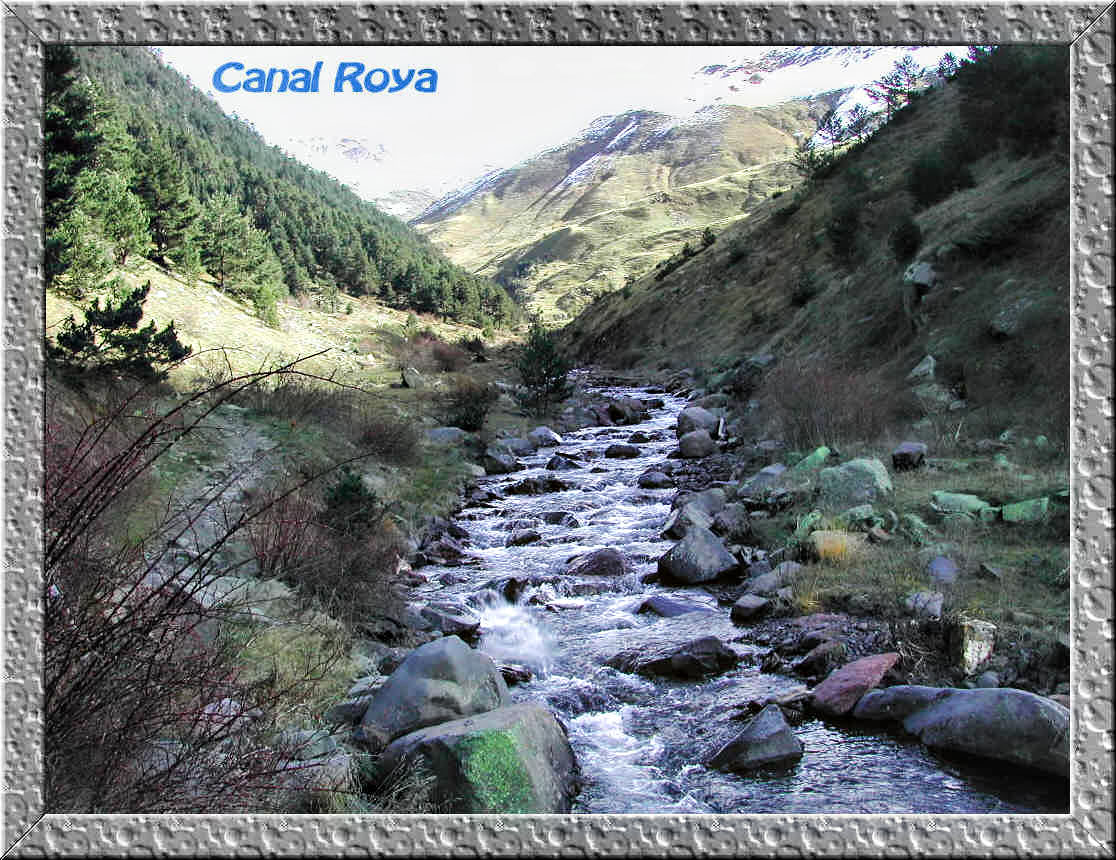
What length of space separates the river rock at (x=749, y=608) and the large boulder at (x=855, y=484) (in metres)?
2.61

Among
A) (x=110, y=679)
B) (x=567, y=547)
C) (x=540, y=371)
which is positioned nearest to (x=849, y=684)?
(x=110, y=679)

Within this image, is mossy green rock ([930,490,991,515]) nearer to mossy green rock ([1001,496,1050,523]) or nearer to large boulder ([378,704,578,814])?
mossy green rock ([1001,496,1050,523])

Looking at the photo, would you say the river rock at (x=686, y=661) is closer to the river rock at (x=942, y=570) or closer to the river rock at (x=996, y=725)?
the river rock at (x=996, y=725)

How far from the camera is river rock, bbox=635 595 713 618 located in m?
8.28

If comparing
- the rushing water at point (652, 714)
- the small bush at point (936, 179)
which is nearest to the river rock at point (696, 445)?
the rushing water at point (652, 714)

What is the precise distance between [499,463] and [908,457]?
898 centimetres

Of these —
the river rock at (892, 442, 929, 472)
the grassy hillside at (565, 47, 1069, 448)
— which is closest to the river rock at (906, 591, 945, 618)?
the grassy hillside at (565, 47, 1069, 448)

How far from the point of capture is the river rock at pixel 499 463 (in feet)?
54.5

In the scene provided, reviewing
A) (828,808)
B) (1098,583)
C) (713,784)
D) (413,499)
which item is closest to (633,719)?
(713,784)

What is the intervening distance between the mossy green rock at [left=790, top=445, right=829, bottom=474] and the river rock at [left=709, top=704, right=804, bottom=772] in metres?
7.10

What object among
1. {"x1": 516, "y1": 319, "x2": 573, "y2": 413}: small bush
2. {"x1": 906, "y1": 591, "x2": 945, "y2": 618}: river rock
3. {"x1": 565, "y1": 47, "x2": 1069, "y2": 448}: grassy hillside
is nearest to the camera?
{"x1": 906, "y1": 591, "x2": 945, "y2": 618}: river rock

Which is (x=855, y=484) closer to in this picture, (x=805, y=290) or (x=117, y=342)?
(x=117, y=342)

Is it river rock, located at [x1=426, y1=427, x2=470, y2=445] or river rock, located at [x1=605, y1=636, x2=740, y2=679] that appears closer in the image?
river rock, located at [x1=605, y1=636, x2=740, y2=679]

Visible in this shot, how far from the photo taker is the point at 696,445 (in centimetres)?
1705
